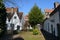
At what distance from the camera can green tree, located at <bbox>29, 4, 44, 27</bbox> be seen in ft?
178

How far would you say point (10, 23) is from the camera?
5741cm

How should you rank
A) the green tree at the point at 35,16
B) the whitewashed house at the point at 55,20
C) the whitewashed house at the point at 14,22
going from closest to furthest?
the whitewashed house at the point at 55,20, the green tree at the point at 35,16, the whitewashed house at the point at 14,22

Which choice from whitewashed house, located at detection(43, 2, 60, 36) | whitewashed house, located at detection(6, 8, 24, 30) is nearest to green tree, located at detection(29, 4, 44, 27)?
whitewashed house, located at detection(6, 8, 24, 30)

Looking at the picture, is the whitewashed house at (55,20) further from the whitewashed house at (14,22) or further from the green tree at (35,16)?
the whitewashed house at (14,22)

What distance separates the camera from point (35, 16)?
54938 mm

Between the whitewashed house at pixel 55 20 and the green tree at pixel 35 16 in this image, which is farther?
the green tree at pixel 35 16

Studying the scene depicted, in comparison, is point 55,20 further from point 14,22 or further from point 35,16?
point 14,22

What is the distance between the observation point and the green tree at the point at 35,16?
178 ft

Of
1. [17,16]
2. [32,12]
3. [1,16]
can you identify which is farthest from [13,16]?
[1,16]

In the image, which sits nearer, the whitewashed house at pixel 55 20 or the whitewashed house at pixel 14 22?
the whitewashed house at pixel 55 20

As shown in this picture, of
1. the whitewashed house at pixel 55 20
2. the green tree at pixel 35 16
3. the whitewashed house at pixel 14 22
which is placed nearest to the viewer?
the whitewashed house at pixel 55 20

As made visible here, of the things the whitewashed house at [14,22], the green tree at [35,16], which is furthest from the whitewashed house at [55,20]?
the whitewashed house at [14,22]

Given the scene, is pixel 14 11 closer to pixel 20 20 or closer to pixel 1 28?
pixel 20 20

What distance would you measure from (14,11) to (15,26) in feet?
23.3
